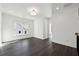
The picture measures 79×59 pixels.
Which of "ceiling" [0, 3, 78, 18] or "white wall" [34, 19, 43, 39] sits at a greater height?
"ceiling" [0, 3, 78, 18]

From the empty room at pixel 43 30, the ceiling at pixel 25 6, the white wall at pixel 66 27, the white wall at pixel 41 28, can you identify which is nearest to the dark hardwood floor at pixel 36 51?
the empty room at pixel 43 30

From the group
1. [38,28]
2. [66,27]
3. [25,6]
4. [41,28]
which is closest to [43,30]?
[41,28]

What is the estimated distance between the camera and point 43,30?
5.13 metres

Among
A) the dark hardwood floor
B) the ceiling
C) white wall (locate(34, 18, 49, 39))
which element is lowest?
the dark hardwood floor

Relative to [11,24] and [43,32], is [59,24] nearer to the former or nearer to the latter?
[43,32]

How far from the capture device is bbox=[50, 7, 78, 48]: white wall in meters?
2.87

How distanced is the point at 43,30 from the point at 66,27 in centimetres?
220

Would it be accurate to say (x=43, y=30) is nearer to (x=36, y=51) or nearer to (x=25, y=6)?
(x=36, y=51)

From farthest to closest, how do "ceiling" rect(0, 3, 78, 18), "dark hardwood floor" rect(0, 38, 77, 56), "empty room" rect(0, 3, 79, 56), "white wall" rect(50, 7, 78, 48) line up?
"white wall" rect(50, 7, 78, 48), "empty room" rect(0, 3, 79, 56), "dark hardwood floor" rect(0, 38, 77, 56), "ceiling" rect(0, 3, 78, 18)

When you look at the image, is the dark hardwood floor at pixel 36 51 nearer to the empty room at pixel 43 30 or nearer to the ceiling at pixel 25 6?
the empty room at pixel 43 30

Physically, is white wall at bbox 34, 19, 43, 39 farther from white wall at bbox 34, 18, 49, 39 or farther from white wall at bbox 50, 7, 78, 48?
white wall at bbox 50, 7, 78, 48

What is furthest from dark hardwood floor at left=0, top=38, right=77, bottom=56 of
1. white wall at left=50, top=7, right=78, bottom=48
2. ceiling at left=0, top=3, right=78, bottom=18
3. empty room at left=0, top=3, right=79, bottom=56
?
ceiling at left=0, top=3, right=78, bottom=18

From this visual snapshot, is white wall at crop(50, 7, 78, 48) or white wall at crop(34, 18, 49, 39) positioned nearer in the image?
white wall at crop(50, 7, 78, 48)

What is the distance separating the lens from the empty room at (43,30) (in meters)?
2.33
